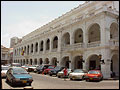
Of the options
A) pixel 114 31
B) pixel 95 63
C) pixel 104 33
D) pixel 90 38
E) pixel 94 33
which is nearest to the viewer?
pixel 104 33

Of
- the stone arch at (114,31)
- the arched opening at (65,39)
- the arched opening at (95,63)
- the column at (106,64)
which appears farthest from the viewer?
the arched opening at (65,39)

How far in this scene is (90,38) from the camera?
94.8 ft

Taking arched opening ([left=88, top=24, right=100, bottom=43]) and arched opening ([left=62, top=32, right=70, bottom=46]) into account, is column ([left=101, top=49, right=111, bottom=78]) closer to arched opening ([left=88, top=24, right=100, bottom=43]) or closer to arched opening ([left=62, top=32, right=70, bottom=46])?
arched opening ([left=88, top=24, right=100, bottom=43])

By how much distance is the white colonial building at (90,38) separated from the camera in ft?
71.2

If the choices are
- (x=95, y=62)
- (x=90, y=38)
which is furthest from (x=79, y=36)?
(x=95, y=62)

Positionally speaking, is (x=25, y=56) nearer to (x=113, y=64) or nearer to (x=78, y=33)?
(x=78, y=33)

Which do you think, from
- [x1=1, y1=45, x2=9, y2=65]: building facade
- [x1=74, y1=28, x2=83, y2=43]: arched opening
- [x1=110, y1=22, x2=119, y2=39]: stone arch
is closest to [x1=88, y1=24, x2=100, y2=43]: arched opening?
[x1=74, y1=28, x2=83, y2=43]: arched opening

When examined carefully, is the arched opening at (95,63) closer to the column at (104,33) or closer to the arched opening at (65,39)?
the column at (104,33)

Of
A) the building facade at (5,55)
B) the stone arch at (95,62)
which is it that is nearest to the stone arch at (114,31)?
the stone arch at (95,62)

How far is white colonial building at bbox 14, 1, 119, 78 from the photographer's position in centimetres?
2169

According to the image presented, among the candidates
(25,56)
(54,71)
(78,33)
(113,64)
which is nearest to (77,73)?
(54,71)

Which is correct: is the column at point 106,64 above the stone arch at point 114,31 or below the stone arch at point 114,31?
below

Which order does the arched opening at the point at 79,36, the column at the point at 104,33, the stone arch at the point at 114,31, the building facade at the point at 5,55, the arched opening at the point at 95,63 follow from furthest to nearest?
the building facade at the point at 5,55, the arched opening at the point at 79,36, the arched opening at the point at 95,63, the stone arch at the point at 114,31, the column at the point at 104,33

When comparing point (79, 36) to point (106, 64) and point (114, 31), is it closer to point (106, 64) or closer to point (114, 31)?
point (114, 31)
